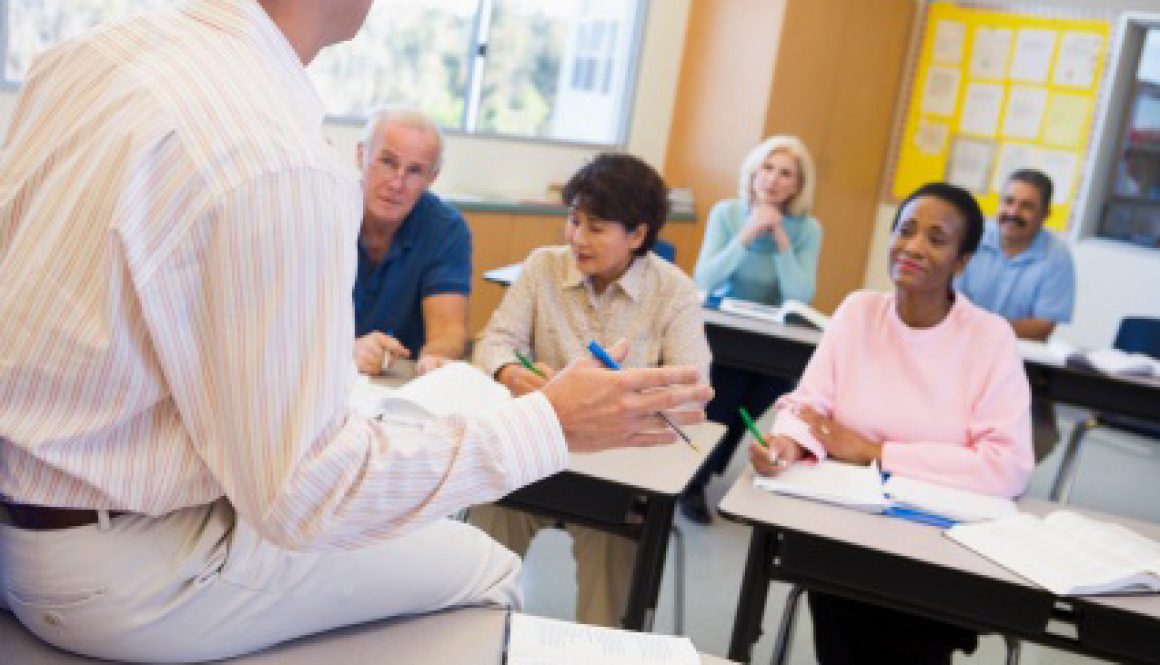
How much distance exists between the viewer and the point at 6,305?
41.2 inches

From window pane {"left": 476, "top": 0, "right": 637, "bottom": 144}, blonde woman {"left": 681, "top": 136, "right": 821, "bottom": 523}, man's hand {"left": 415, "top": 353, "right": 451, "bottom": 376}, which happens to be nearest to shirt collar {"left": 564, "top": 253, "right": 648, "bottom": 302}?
man's hand {"left": 415, "top": 353, "right": 451, "bottom": 376}

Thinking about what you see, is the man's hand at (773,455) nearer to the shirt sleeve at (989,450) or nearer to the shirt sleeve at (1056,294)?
the shirt sleeve at (989,450)

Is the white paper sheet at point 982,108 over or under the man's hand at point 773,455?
over

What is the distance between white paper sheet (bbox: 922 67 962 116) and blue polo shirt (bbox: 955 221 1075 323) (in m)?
2.81

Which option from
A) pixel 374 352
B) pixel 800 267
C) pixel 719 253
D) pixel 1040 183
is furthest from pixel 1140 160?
pixel 374 352

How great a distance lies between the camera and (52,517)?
110cm

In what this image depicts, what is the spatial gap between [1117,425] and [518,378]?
274 centimetres

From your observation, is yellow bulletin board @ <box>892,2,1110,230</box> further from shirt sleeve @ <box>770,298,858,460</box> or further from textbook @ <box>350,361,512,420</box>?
textbook @ <box>350,361,512,420</box>

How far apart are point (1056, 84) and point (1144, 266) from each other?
47.3 inches

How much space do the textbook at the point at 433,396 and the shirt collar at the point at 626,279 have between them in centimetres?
48

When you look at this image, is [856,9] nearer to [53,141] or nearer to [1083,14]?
[1083,14]

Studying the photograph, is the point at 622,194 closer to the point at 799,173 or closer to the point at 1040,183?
the point at 799,173

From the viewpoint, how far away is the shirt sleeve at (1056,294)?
4352 millimetres

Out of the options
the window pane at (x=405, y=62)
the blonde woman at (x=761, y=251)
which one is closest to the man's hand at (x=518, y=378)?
the blonde woman at (x=761, y=251)
